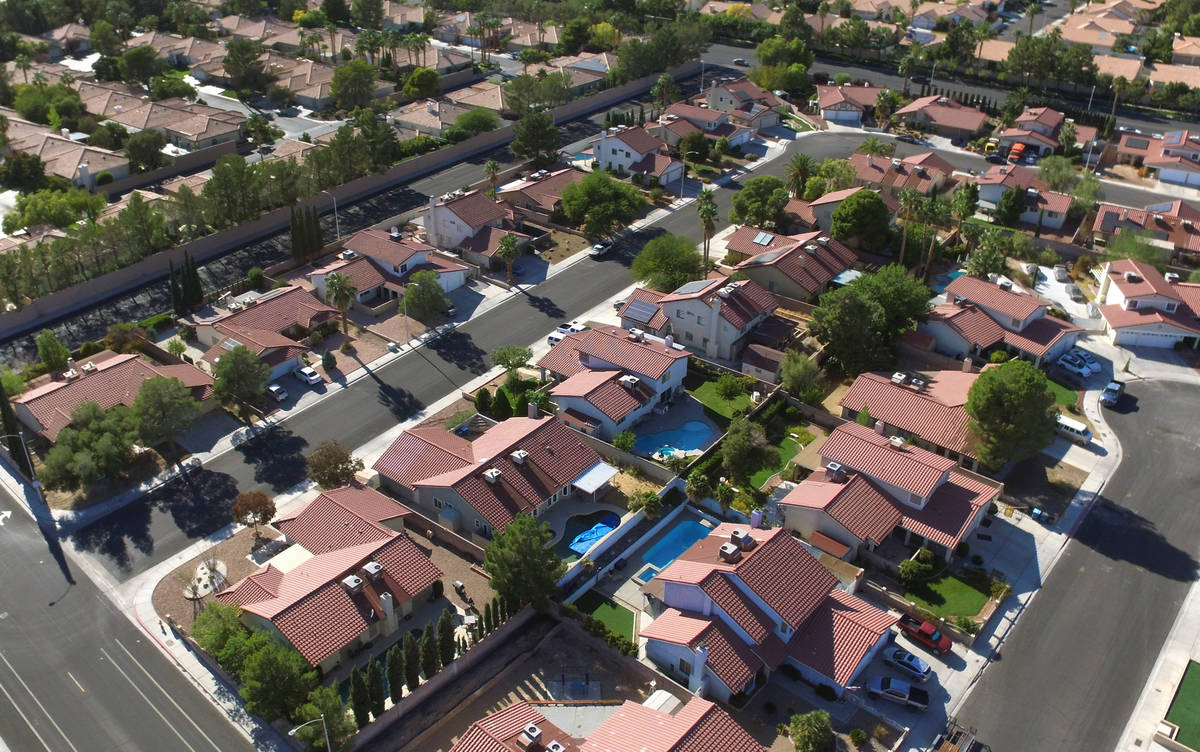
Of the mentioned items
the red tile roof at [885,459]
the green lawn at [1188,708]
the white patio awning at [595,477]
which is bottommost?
the green lawn at [1188,708]

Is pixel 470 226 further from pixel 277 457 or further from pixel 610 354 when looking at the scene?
pixel 277 457

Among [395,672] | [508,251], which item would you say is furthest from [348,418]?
[395,672]

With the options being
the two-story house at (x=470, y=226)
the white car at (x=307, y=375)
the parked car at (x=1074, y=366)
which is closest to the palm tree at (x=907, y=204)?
the parked car at (x=1074, y=366)

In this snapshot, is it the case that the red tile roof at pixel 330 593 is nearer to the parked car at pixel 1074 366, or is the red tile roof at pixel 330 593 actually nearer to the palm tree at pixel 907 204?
the parked car at pixel 1074 366

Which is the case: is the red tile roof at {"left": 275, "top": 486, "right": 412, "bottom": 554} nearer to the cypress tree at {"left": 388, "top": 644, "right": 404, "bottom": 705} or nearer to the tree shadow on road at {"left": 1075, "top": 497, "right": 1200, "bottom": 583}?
the cypress tree at {"left": 388, "top": 644, "right": 404, "bottom": 705}

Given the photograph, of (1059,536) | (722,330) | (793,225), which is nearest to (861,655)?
(1059,536)

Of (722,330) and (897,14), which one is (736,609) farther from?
(897,14)

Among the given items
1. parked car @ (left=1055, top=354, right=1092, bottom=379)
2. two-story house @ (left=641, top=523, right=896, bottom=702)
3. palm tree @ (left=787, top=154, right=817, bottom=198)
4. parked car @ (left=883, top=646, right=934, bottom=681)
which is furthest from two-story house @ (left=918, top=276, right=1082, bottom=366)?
parked car @ (left=883, top=646, right=934, bottom=681)
